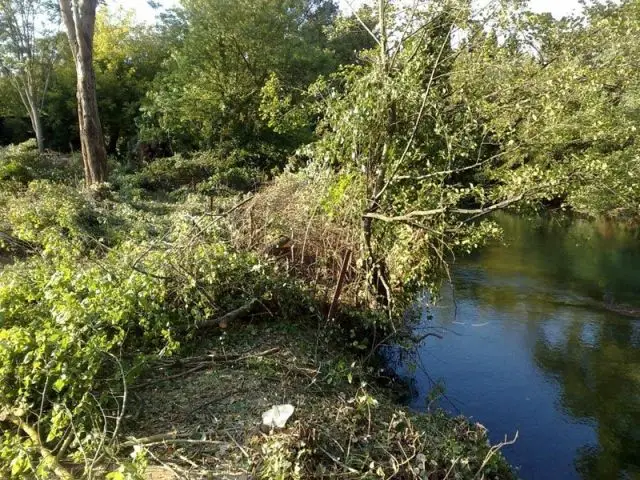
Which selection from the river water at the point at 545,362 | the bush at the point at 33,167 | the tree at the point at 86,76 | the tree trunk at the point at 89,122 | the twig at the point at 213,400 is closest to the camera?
the twig at the point at 213,400

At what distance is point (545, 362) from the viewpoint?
8.56 meters

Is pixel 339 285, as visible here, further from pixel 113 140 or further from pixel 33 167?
pixel 113 140

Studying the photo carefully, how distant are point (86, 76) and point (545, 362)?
1172cm

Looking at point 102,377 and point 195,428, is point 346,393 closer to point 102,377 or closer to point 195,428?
point 195,428

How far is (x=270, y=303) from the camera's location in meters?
6.16

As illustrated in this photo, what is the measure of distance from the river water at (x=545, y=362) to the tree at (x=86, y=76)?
882 cm

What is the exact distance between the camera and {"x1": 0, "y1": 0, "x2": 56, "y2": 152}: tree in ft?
70.3

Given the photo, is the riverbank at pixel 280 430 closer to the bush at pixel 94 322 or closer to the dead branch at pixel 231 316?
the dead branch at pixel 231 316

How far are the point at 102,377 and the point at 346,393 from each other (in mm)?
2194

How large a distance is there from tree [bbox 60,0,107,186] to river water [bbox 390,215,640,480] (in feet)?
28.9

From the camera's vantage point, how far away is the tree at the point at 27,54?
21438 millimetres

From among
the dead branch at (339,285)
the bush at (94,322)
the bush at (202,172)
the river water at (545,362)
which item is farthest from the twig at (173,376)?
the bush at (202,172)

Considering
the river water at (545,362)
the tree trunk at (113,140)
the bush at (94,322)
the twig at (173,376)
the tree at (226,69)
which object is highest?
the tree at (226,69)

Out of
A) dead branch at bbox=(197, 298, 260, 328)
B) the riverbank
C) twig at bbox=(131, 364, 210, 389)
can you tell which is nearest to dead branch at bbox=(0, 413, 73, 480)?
the riverbank
